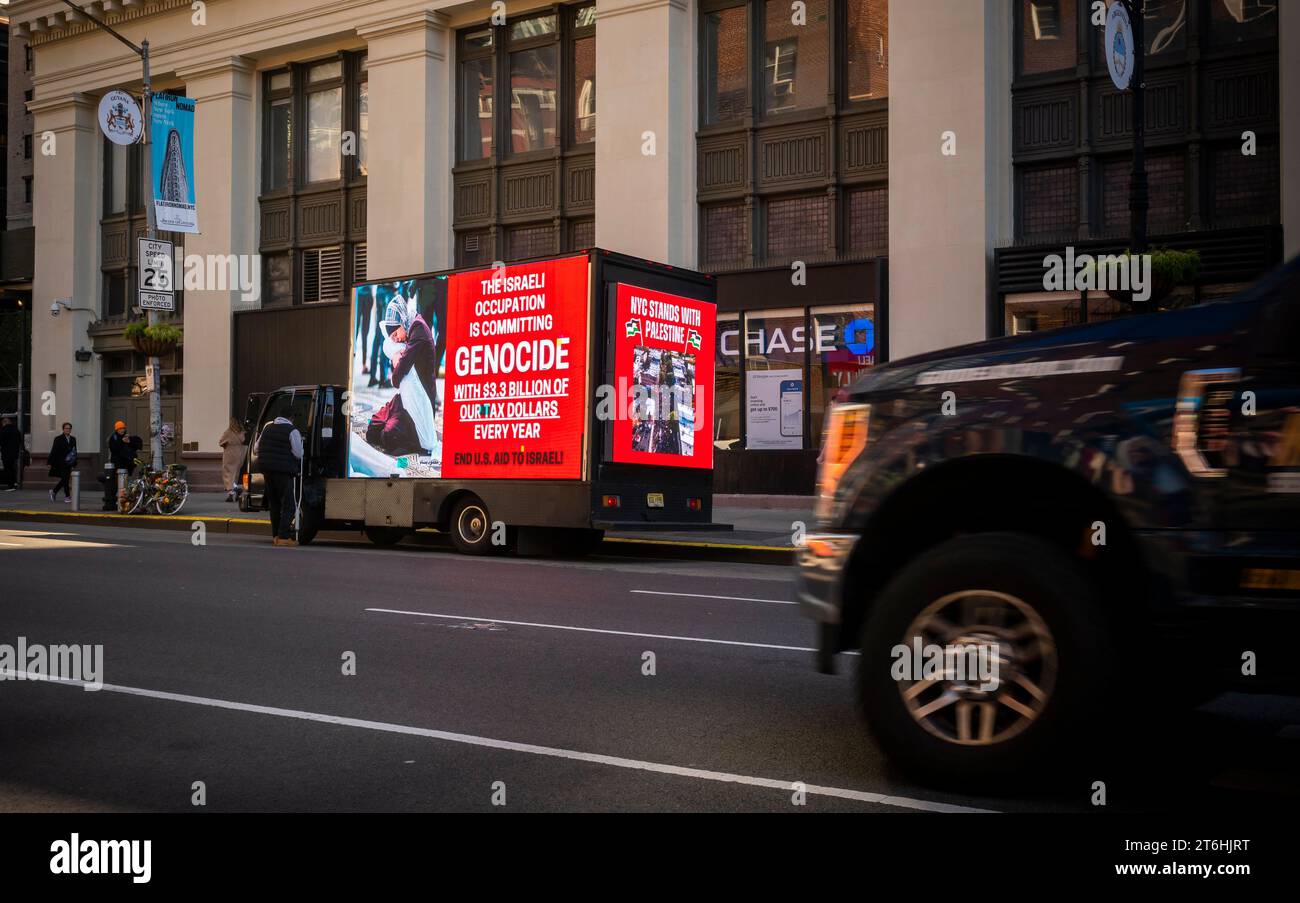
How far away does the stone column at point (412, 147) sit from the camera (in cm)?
2875

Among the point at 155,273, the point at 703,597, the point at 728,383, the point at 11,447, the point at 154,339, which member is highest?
the point at 155,273

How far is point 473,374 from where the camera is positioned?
1703 centimetres

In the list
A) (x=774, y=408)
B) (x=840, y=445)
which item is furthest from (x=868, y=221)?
(x=840, y=445)

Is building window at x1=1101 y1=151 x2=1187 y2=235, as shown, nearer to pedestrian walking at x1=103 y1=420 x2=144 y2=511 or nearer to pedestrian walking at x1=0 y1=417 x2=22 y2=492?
pedestrian walking at x1=103 y1=420 x2=144 y2=511

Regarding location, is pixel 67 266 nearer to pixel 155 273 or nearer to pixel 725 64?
pixel 155 273

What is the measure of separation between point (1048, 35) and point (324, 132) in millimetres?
17972

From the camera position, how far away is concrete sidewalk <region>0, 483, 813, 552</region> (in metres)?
17.8

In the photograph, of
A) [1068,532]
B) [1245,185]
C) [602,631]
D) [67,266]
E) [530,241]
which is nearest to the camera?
[1068,532]

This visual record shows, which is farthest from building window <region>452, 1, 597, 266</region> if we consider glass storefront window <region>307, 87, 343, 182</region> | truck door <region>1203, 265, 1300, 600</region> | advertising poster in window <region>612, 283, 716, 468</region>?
truck door <region>1203, 265, 1300, 600</region>

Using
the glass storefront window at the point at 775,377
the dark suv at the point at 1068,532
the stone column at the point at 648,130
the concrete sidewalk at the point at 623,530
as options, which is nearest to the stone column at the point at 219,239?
the concrete sidewalk at the point at 623,530

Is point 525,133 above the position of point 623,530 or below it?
above

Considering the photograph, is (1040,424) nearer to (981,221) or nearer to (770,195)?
(981,221)

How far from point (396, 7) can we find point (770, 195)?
10.8 m

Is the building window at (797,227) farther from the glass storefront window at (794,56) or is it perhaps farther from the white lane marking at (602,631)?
the white lane marking at (602,631)
